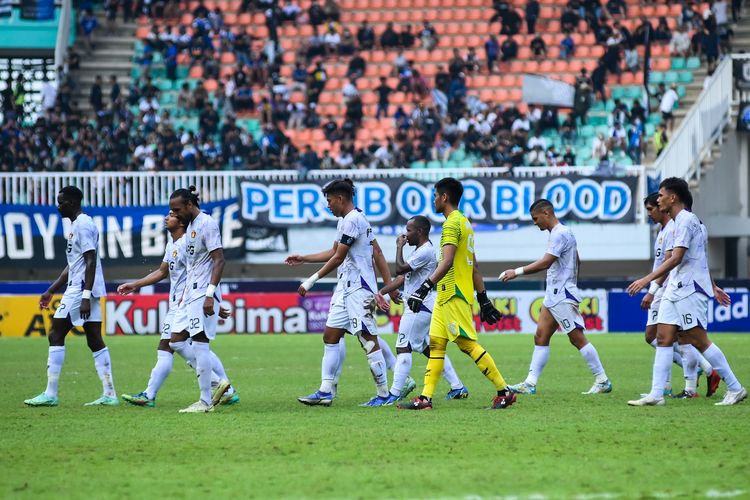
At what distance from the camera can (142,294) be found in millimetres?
29188

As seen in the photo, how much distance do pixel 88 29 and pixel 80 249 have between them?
28.4 m

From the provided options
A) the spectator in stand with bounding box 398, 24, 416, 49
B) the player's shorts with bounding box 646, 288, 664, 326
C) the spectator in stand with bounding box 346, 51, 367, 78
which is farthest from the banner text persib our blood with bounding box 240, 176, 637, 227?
the player's shorts with bounding box 646, 288, 664, 326

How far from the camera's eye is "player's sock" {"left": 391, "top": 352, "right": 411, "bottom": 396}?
1296 cm

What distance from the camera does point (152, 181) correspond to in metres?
31.3

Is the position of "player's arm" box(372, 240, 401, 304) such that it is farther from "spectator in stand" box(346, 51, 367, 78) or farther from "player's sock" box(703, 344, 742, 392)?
"spectator in stand" box(346, 51, 367, 78)

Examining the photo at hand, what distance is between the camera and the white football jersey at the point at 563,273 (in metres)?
14.3

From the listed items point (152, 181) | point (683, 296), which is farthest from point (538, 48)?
point (683, 296)

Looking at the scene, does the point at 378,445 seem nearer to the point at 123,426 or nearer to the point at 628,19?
the point at 123,426

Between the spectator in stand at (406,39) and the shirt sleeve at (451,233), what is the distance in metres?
27.1

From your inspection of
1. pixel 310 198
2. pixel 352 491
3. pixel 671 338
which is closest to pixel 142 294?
pixel 310 198

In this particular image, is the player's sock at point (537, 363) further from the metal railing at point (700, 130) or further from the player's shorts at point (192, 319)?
the metal railing at point (700, 130)

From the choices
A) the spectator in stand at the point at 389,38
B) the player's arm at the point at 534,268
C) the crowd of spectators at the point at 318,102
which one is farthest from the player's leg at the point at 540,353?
the spectator in stand at the point at 389,38

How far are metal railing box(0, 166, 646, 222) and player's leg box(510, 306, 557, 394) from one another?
54.3 ft

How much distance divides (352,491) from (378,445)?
77.0 inches
